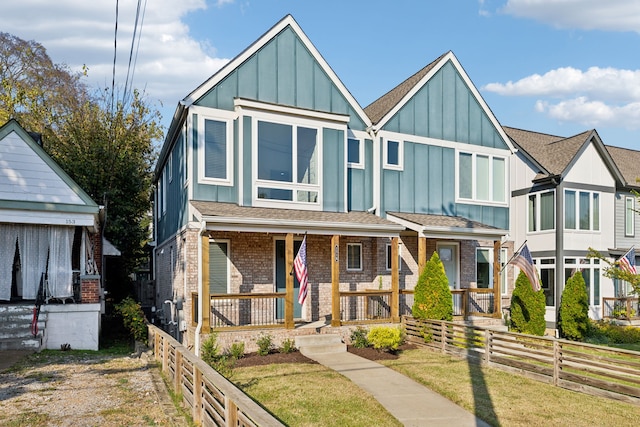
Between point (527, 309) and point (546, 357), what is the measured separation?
3.95 metres

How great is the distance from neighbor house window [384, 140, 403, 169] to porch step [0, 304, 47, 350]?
11167 millimetres

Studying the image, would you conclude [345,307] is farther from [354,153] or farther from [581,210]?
[581,210]

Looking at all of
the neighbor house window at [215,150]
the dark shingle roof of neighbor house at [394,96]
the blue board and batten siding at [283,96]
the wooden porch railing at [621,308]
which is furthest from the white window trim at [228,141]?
the wooden porch railing at [621,308]

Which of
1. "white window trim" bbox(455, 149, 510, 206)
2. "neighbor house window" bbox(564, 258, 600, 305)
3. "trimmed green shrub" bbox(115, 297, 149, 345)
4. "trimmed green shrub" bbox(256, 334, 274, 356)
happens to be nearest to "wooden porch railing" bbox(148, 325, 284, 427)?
"trimmed green shrub" bbox(256, 334, 274, 356)

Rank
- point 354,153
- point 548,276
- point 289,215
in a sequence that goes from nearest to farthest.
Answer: point 289,215
point 354,153
point 548,276

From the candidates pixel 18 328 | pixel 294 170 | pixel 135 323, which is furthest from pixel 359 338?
pixel 18 328

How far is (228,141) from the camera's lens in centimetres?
1441

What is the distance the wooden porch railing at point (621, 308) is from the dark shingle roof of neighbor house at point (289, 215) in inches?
510

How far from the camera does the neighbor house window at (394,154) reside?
17.2m

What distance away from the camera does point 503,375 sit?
1113cm

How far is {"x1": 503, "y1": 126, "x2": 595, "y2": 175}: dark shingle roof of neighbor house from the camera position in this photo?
2170 centimetres

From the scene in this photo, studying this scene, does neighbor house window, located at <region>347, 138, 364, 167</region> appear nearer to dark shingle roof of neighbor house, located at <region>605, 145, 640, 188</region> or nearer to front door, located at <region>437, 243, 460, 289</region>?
front door, located at <region>437, 243, 460, 289</region>

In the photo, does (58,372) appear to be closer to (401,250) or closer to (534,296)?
(401,250)

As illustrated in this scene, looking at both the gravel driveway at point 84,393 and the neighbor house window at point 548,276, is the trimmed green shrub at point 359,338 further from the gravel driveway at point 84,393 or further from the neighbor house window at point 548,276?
the neighbor house window at point 548,276
